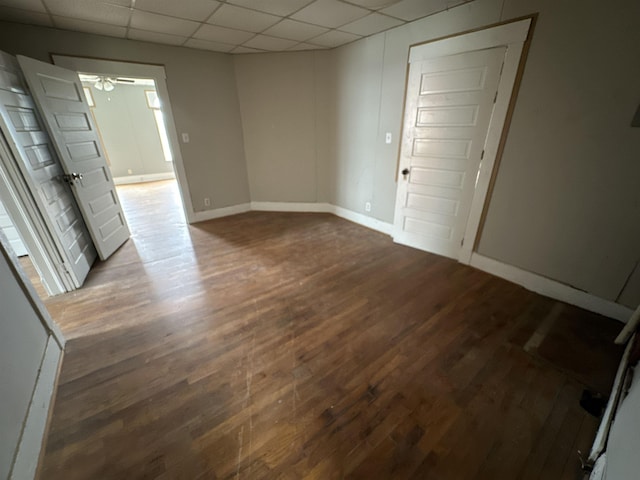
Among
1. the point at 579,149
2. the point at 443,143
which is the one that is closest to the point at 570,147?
the point at 579,149

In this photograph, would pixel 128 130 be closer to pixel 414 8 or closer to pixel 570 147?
pixel 414 8

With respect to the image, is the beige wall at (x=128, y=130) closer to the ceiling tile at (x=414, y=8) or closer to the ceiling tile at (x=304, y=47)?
the ceiling tile at (x=304, y=47)

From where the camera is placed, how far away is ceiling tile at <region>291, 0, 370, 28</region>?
237cm

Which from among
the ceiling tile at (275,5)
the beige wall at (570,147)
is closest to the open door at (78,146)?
the ceiling tile at (275,5)

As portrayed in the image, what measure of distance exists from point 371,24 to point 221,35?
1.75m

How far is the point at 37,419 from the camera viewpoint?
4.34 feet

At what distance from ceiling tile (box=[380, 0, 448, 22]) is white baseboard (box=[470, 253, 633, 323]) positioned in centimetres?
239

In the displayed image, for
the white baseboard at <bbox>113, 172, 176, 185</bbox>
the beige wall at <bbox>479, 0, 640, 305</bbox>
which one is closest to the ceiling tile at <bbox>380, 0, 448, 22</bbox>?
the beige wall at <bbox>479, 0, 640, 305</bbox>

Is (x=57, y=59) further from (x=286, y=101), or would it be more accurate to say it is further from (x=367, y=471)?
(x=367, y=471)

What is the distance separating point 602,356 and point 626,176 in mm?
1263

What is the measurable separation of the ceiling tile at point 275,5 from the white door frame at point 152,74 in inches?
73.0

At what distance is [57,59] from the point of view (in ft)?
9.33

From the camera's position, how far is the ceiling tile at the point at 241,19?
2.47 metres

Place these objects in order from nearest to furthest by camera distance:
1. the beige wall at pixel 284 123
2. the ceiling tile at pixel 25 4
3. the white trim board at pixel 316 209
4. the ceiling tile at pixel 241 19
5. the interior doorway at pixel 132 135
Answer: the ceiling tile at pixel 25 4
the ceiling tile at pixel 241 19
the beige wall at pixel 284 123
the white trim board at pixel 316 209
the interior doorway at pixel 132 135
